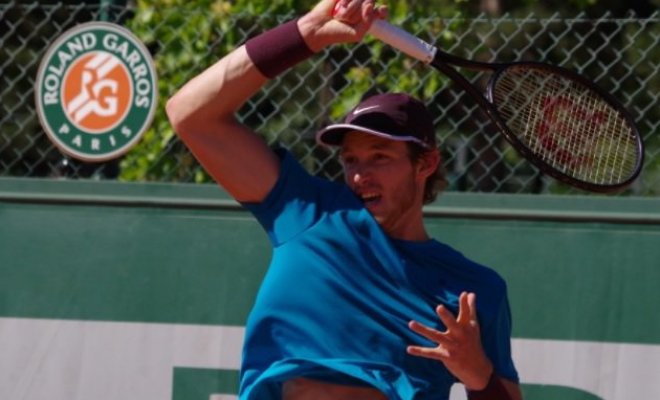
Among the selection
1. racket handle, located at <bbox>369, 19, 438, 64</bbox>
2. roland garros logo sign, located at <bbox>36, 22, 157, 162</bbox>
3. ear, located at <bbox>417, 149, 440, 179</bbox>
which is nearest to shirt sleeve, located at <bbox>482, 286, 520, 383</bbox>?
ear, located at <bbox>417, 149, 440, 179</bbox>

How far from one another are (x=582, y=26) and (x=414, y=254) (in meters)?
4.03

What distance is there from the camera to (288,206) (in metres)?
3.23

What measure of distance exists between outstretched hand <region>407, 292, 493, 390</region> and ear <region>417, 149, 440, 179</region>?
18.9 inches

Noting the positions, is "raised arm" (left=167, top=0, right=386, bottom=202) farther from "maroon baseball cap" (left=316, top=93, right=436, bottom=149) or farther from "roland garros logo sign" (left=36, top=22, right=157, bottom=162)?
"roland garros logo sign" (left=36, top=22, right=157, bottom=162)

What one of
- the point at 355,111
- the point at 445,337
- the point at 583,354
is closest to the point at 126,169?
the point at 583,354

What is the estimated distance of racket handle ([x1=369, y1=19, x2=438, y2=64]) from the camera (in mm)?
3211

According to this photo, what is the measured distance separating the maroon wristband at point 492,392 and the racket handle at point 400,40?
764mm

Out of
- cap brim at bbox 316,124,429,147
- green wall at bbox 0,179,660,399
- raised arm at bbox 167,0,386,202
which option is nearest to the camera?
raised arm at bbox 167,0,386,202

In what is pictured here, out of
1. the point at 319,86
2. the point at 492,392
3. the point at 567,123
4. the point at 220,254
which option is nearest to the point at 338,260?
the point at 492,392

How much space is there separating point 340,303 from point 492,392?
0.39 m

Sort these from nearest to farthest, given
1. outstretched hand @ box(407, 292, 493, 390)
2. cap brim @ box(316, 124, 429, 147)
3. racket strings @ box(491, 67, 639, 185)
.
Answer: outstretched hand @ box(407, 292, 493, 390) → cap brim @ box(316, 124, 429, 147) → racket strings @ box(491, 67, 639, 185)

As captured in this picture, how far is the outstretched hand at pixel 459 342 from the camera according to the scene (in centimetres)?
297

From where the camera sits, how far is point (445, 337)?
2977 mm

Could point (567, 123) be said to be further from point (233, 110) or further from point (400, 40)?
point (233, 110)
